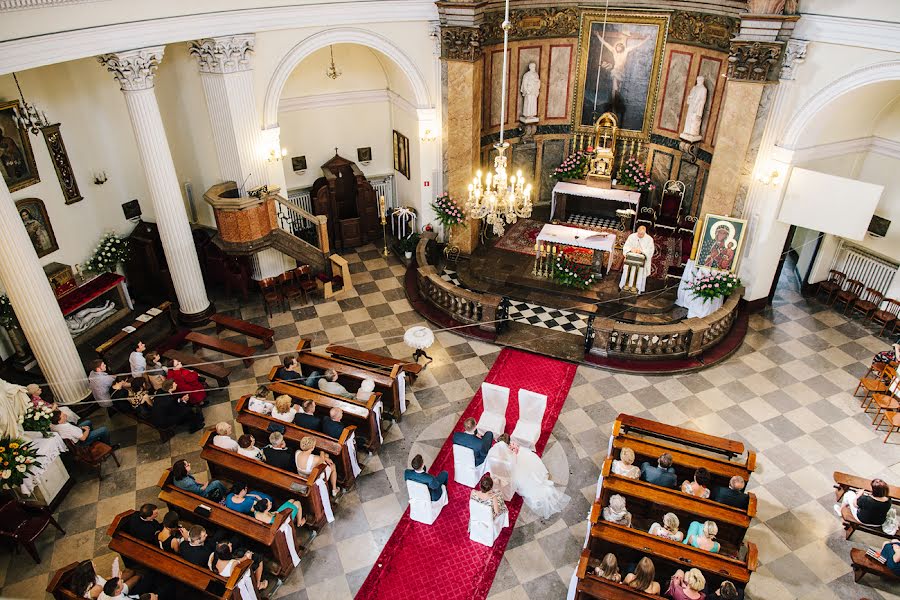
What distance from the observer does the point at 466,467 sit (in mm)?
9109

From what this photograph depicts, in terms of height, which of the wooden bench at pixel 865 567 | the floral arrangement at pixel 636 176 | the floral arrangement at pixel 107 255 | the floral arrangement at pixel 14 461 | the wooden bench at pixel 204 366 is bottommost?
the wooden bench at pixel 865 567

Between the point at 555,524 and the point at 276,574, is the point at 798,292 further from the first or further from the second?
the point at 276,574

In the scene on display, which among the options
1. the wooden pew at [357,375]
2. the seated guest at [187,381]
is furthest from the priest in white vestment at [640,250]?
the seated guest at [187,381]

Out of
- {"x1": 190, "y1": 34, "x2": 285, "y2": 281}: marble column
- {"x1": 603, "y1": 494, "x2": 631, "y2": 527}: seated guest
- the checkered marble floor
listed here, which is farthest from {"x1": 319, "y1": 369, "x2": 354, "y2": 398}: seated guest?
{"x1": 190, "y1": 34, "x2": 285, "y2": 281}: marble column

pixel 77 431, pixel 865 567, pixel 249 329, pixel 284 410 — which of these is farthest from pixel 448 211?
pixel 865 567

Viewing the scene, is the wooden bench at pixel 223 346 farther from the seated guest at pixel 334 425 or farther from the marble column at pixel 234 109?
the seated guest at pixel 334 425

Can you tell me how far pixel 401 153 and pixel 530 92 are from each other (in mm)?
3622

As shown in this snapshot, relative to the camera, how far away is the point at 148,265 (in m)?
13.5

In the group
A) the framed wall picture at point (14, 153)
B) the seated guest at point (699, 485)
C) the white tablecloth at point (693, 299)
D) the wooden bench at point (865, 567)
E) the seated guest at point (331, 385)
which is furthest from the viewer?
the white tablecloth at point (693, 299)

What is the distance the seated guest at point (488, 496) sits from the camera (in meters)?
7.96

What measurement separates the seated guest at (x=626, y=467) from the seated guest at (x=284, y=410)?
4.71 m

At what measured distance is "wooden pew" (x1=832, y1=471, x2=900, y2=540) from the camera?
8.29 meters

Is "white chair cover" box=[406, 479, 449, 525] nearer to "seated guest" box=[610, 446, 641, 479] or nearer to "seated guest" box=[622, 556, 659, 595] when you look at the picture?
"seated guest" box=[610, 446, 641, 479]

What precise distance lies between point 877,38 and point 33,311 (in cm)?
1391
